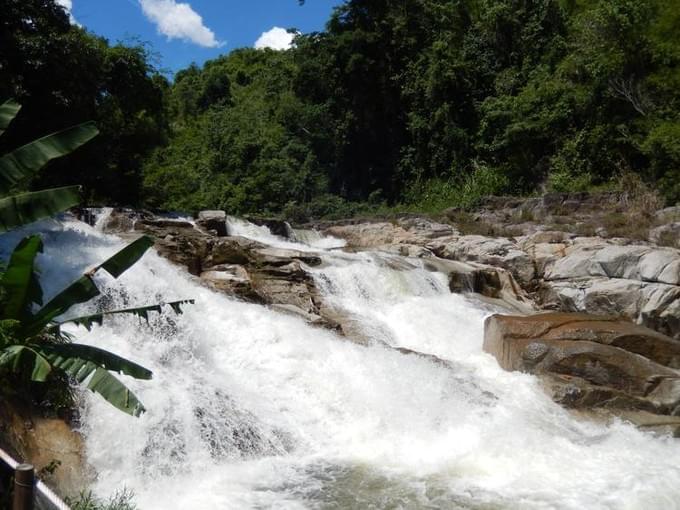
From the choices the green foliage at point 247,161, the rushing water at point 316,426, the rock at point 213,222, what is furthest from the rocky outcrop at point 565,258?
the green foliage at point 247,161

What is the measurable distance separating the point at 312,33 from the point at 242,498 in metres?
30.2

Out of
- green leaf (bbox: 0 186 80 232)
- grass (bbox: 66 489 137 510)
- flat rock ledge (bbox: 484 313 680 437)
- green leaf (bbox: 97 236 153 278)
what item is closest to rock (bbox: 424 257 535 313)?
flat rock ledge (bbox: 484 313 680 437)

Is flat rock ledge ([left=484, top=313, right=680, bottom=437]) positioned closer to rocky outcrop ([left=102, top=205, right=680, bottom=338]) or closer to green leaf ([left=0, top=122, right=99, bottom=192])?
rocky outcrop ([left=102, top=205, right=680, bottom=338])

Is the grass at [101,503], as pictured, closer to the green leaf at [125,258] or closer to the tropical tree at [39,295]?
the tropical tree at [39,295]

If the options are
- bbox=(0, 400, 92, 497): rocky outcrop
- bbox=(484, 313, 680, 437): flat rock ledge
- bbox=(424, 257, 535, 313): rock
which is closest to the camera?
bbox=(0, 400, 92, 497): rocky outcrop

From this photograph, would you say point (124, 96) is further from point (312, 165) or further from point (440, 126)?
point (440, 126)

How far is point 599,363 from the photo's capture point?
10.2m

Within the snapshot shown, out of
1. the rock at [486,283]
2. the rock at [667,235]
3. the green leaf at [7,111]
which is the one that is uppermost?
the green leaf at [7,111]

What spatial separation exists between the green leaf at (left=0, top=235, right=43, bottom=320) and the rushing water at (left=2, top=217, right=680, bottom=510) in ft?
8.12

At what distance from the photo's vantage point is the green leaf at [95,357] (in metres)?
4.96

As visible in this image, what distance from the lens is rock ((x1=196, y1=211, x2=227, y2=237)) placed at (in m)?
17.4

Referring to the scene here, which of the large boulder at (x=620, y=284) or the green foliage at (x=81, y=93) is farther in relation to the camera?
the green foliage at (x=81, y=93)

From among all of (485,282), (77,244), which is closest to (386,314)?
(485,282)

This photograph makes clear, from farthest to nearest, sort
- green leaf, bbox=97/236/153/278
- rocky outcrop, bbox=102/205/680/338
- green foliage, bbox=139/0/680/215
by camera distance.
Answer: green foliage, bbox=139/0/680/215 < rocky outcrop, bbox=102/205/680/338 < green leaf, bbox=97/236/153/278
